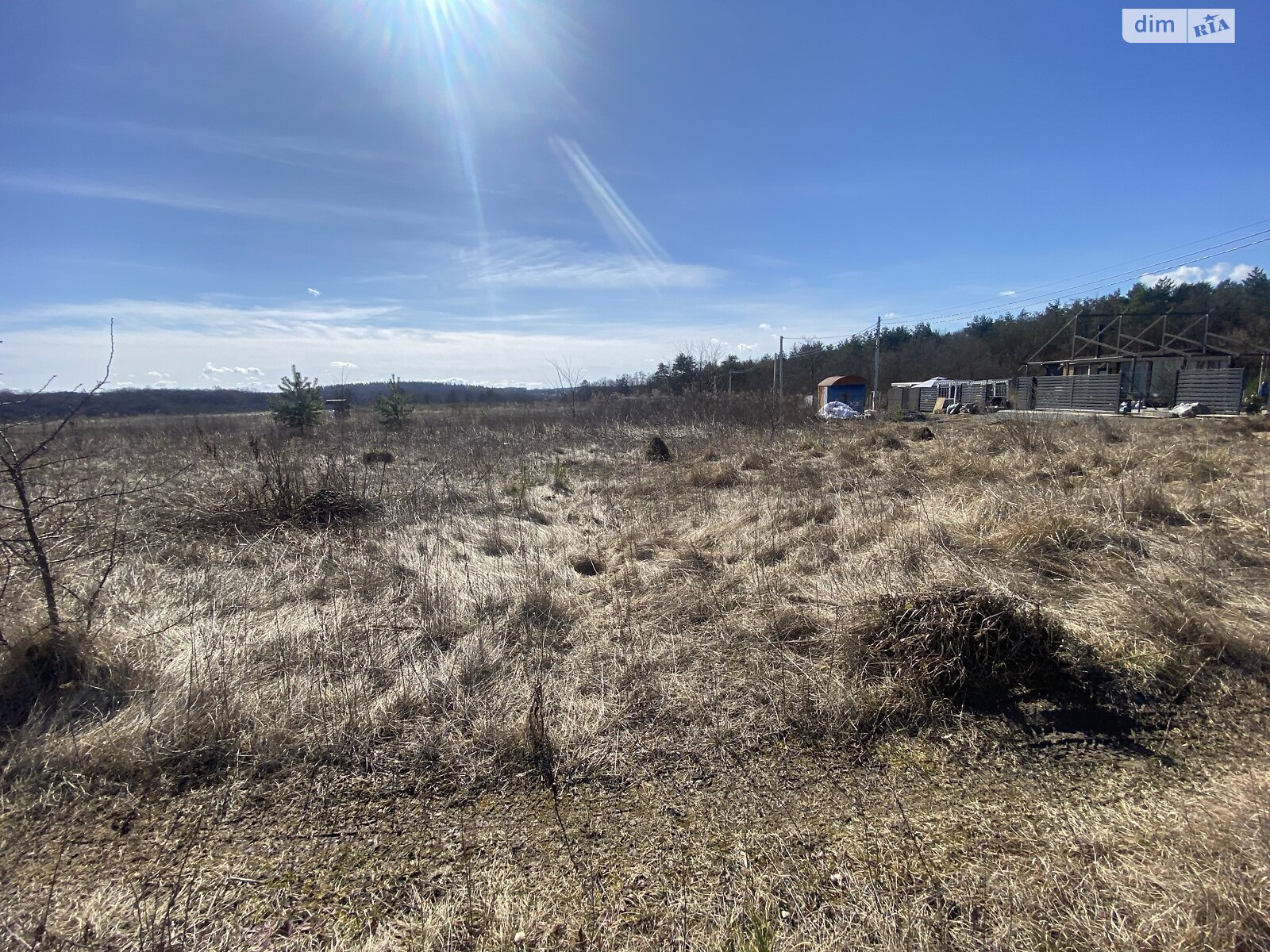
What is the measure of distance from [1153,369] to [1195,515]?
29.4 metres

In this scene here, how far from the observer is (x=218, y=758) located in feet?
7.77

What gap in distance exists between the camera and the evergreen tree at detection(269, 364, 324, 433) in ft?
52.1

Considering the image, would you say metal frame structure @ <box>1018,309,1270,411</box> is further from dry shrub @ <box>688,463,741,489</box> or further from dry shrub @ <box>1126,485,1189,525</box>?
dry shrub @ <box>688,463,741,489</box>

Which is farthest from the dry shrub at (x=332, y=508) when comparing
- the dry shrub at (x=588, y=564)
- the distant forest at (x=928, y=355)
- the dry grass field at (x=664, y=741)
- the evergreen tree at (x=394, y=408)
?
the distant forest at (x=928, y=355)

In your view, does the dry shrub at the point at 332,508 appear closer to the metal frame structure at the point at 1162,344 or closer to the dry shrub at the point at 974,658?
the dry shrub at the point at 974,658

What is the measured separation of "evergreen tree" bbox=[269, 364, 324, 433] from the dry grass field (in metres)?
12.7

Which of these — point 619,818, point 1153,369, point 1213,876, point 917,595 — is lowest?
point 619,818

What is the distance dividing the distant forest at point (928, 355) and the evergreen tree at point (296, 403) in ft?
53.6

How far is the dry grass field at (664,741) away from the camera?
1.64 meters

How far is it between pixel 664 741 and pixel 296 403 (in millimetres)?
17527

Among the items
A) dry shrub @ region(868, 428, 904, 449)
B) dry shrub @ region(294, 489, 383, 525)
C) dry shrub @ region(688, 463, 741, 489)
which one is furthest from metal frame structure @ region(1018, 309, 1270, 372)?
dry shrub @ region(294, 489, 383, 525)

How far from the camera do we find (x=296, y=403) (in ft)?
52.7

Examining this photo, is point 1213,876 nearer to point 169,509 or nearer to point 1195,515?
point 1195,515

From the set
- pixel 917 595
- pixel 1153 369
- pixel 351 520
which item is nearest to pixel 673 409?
pixel 351 520
